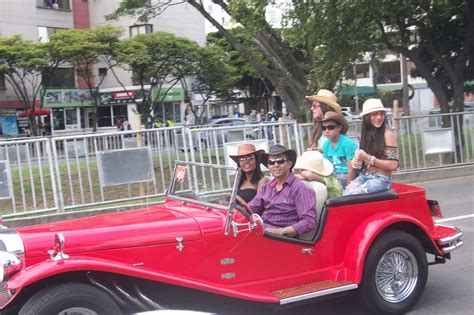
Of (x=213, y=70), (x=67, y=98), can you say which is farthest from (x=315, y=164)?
(x=67, y=98)

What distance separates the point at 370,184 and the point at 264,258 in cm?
130

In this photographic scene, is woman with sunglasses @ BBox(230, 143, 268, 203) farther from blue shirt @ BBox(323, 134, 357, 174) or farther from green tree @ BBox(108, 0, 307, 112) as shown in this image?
green tree @ BBox(108, 0, 307, 112)

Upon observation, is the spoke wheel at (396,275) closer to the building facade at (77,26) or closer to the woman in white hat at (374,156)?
the woman in white hat at (374,156)

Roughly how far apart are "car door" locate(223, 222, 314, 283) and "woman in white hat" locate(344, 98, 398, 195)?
873mm

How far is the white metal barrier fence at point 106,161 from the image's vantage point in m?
9.28

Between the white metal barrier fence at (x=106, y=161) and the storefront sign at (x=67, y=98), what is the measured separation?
3087 cm

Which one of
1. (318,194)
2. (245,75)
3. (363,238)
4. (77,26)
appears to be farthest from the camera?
(245,75)

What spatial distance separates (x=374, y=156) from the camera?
4.89 m

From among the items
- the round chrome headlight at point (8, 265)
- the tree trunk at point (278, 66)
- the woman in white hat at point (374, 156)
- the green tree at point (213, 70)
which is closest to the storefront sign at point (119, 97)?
the green tree at point (213, 70)

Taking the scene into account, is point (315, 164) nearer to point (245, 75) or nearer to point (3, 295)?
point (3, 295)

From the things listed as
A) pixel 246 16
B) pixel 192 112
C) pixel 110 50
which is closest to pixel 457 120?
pixel 246 16

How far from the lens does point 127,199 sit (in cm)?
1002

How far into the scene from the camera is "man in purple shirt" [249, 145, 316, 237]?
439 centimetres

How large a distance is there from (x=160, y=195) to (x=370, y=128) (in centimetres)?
599
